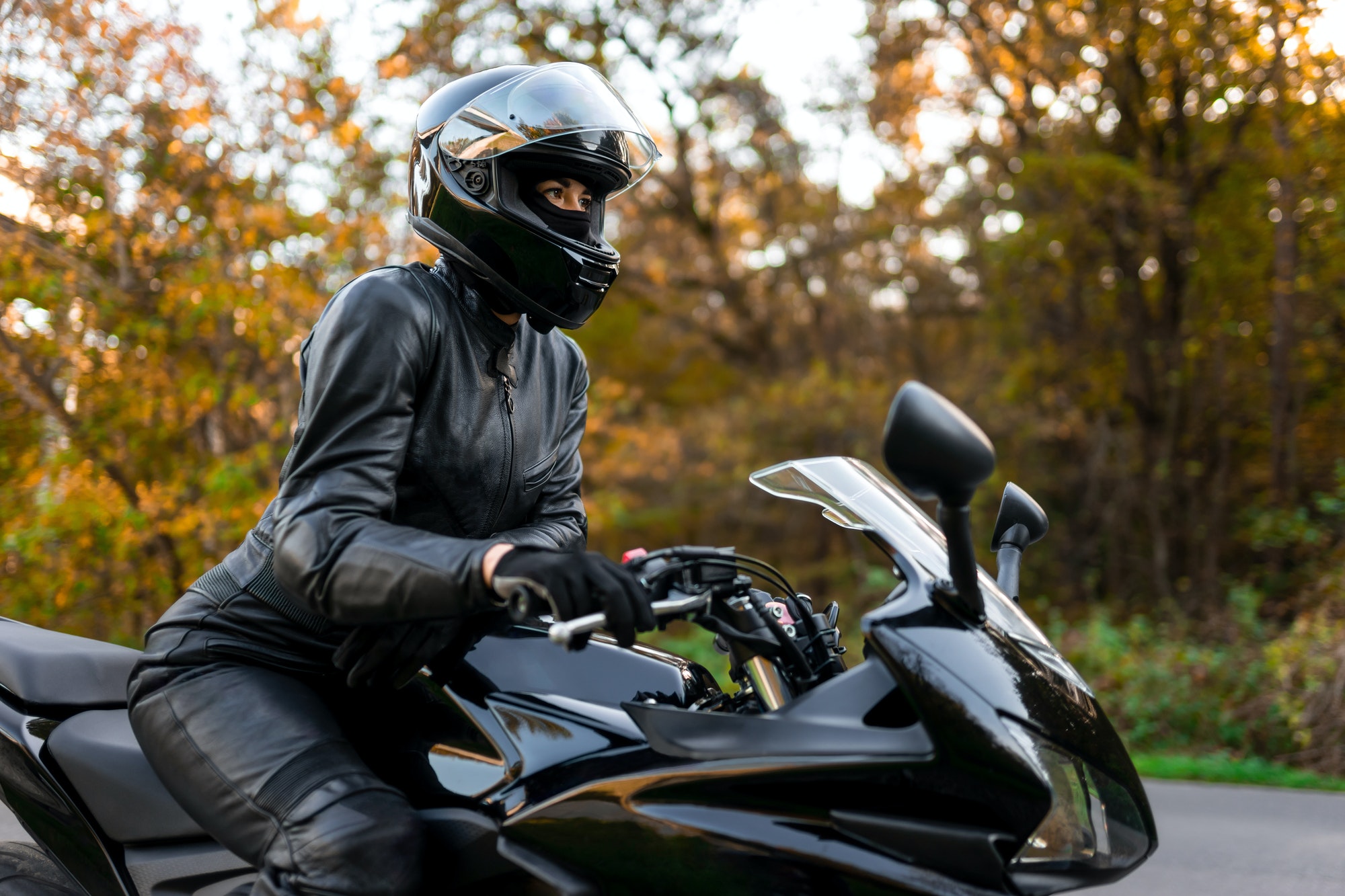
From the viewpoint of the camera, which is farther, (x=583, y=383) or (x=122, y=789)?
(x=583, y=383)

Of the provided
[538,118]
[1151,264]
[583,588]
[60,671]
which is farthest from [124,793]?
[1151,264]

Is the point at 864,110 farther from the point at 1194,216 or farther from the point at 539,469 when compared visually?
the point at 539,469

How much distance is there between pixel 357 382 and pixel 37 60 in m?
6.55

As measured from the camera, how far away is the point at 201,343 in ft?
24.7

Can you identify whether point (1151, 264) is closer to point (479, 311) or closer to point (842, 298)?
point (842, 298)

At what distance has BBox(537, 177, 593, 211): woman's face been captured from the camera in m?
2.14

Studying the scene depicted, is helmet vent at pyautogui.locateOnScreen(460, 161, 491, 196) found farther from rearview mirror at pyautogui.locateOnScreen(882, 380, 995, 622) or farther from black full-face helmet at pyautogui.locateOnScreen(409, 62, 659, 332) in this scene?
rearview mirror at pyautogui.locateOnScreen(882, 380, 995, 622)

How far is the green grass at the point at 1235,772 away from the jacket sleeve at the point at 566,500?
3.66m

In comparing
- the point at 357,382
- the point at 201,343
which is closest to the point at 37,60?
the point at 201,343

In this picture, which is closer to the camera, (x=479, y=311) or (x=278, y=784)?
(x=278, y=784)

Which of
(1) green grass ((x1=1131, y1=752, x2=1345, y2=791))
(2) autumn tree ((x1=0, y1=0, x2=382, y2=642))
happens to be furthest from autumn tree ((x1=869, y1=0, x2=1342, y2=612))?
(2) autumn tree ((x1=0, y1=0, x2=382, y2=642))

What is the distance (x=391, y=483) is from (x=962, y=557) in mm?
968

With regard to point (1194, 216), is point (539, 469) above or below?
below

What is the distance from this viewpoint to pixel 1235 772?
16.1ft
